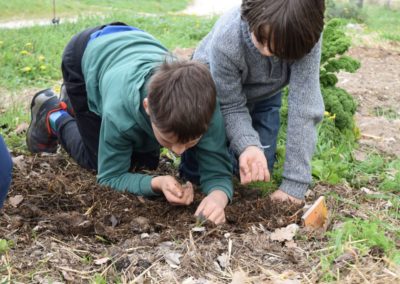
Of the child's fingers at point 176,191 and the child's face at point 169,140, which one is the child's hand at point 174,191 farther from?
the child's face at point 169,140

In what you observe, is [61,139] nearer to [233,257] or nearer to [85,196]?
[85,196]

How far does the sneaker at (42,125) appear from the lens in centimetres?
387

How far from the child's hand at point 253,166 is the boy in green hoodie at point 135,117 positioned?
20cm

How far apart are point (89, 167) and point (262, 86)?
3.71 feet

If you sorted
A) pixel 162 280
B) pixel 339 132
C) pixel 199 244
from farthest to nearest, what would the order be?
pixel 339 132 → pixel 199 244 → pixel 162 280

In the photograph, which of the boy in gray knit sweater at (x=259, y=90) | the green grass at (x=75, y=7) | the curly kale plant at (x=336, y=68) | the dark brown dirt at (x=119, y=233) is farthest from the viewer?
the green grass at (x=75, y=7)

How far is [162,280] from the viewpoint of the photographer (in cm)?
231

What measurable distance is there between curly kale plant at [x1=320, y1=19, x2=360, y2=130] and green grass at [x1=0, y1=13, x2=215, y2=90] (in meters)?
2.86

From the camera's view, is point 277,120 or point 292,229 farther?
point 277,120

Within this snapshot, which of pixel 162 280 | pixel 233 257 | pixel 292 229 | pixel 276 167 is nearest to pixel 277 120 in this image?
pixel 276 167

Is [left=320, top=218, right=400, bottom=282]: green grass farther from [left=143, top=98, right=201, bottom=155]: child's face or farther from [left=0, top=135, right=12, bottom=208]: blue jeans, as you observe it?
[left=0, top=135, right=12, bottom=208]: blue jeans

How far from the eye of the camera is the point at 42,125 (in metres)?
3.91

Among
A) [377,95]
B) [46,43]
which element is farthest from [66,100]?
[46,43]

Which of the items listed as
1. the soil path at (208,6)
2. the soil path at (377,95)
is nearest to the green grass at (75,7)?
the soil path at (208,6)
